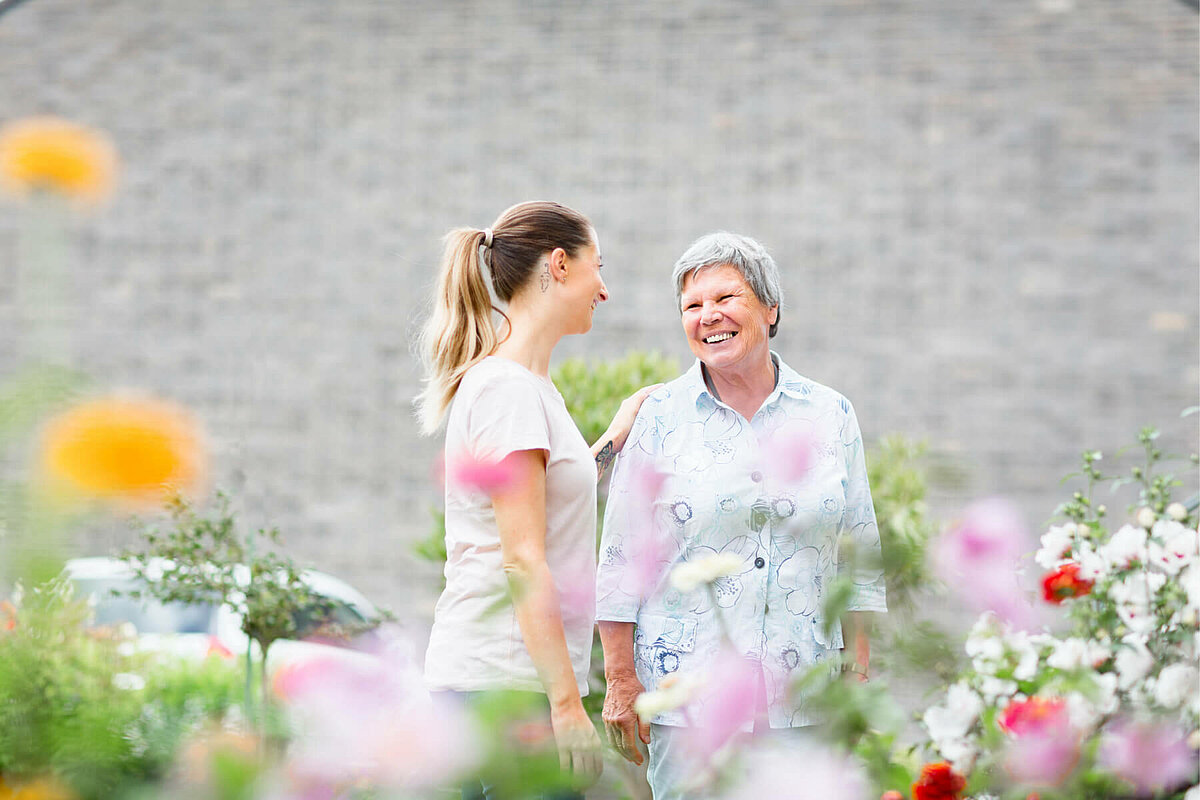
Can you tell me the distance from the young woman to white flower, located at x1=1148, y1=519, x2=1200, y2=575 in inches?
28.9

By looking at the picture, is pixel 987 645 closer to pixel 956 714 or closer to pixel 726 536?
pixel 956 714

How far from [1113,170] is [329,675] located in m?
6.19

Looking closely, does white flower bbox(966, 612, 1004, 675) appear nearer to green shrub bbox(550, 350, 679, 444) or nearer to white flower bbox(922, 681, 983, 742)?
white flower bbox(922, 681, 983, 742)

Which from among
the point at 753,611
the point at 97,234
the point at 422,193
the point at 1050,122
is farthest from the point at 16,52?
the point at 753,611

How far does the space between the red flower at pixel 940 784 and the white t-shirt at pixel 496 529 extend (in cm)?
72

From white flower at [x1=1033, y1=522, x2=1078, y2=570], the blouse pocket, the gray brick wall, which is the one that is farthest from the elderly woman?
the gray brick wall

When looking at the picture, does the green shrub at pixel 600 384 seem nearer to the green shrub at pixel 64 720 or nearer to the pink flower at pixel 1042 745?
the pink flower at pixel 1042 745

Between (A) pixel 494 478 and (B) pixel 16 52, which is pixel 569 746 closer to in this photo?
(A) pixel 494 478

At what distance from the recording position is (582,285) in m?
2.00

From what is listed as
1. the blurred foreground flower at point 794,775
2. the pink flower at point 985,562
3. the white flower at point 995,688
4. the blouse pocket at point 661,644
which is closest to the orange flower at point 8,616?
the blurred foreground flower at point 794,775

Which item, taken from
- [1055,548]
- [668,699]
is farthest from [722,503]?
[668,699]

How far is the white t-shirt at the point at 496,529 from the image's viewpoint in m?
1.74

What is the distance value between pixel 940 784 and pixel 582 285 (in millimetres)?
1181

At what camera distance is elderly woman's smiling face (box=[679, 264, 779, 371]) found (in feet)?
6.97
